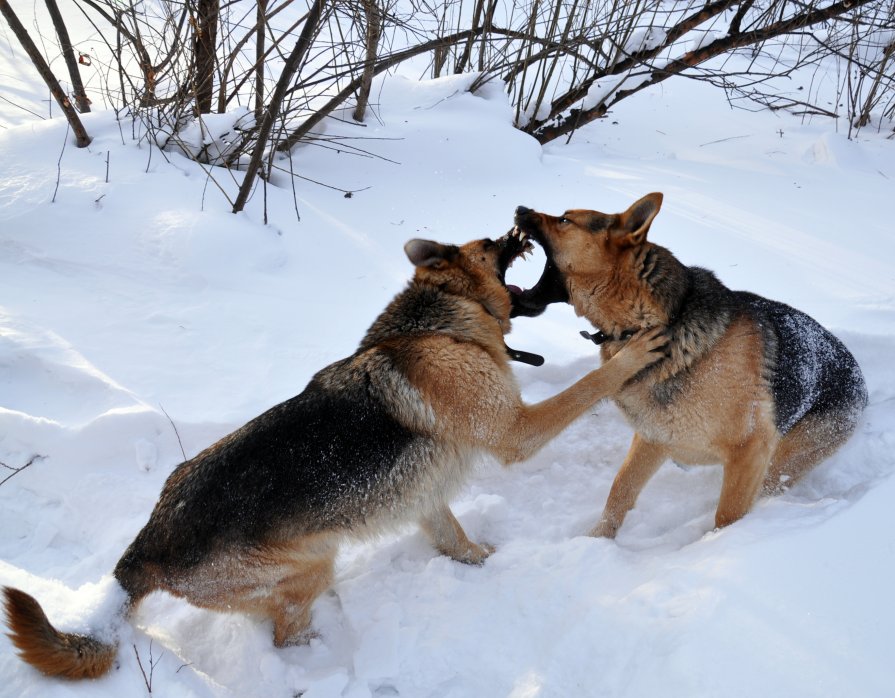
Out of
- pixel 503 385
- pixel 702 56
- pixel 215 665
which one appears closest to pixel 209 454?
pixel 215 665

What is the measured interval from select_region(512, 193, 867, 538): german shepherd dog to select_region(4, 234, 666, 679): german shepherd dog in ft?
0.57

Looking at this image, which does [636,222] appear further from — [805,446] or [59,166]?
[59,166]

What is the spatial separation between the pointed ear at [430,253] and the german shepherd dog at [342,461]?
1 cm

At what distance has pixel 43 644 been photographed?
7.49 ft

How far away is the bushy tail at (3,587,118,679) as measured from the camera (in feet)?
7.39

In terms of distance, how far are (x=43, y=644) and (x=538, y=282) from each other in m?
2.74

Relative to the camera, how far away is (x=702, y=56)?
25.4ft

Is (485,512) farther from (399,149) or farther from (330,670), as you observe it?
(399,149)

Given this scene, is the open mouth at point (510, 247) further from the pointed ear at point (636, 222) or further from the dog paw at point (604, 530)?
the dog paw at point (604, 530)

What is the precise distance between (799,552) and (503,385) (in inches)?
55.9

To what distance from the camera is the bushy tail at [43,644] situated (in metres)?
2.25

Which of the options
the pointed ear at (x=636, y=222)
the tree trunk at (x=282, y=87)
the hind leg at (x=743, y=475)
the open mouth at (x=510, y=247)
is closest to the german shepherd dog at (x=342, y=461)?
the open mouth at (x=510, y=247)

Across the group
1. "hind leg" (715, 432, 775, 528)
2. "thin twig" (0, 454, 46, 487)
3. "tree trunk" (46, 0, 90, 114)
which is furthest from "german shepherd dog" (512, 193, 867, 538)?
"tree trunk" (46, 0, 90, 114)

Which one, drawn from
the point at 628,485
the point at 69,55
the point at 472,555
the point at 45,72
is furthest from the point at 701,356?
the point at 69,55
